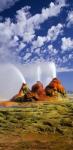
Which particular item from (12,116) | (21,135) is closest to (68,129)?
(21,135)

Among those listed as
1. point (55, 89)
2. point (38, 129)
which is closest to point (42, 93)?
point (55, 89)

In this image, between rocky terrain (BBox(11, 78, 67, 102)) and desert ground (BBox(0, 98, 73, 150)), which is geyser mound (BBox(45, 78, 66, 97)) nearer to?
rocky terrain (BBox(11, 78, 67, 102))

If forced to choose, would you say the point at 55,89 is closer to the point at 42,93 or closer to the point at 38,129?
the point at 42,93

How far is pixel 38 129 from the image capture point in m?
56.2

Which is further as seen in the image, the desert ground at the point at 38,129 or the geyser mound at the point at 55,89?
the geyser mound at the point at 55,89

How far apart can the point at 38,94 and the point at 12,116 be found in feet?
148

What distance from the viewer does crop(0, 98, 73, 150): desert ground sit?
45.6m

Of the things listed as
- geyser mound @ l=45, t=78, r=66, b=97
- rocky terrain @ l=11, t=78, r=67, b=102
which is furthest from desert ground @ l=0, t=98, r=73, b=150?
geyser mound @ l=45, t=78, r=66, b=97

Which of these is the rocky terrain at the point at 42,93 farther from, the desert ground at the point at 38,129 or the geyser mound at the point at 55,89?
the desert ground at the point at 38,129

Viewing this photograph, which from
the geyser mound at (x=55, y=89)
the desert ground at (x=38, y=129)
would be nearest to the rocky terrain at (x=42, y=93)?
the geyser mound at (x=55, y=89)

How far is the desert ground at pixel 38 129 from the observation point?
45594 millimetres

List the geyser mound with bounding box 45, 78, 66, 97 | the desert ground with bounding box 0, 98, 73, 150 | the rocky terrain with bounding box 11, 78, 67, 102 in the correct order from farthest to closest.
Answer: the geyser mound with bounding box 45, 78, 66, 97
the rocky terrain with bounding box 11, 78, 67, 102
the desert ground with bounding box 0, 98, 73, 150

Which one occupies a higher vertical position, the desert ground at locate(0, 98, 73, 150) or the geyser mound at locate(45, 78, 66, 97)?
the geyser mound at locate(45, 78, 66, 97)

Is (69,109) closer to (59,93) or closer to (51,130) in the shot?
(51,130)
